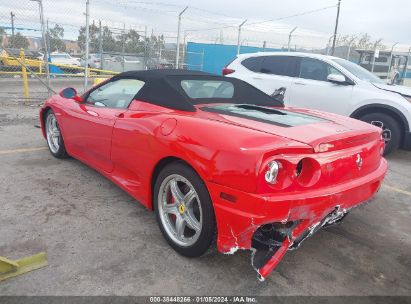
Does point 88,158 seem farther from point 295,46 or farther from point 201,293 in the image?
point 295,46

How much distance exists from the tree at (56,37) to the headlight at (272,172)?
12.1 m

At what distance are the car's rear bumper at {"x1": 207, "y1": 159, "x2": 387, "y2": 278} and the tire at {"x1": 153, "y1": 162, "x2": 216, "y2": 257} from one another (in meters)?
0.11

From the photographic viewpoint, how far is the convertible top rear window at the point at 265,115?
277cm

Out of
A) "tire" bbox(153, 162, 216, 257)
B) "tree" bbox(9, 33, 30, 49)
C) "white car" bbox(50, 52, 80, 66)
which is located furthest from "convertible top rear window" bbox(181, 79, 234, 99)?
"white car" bbox(50, 52, 80, 66)

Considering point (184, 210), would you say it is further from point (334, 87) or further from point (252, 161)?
point (334, 87)

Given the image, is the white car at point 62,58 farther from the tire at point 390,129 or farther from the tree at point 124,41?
the tire at point 390,129

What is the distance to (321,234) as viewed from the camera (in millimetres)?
3143

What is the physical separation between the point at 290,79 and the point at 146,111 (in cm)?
444

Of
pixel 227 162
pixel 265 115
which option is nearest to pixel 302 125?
pixel 265 115

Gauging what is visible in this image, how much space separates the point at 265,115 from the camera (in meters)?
2.99

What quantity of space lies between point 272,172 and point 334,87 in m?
4.69

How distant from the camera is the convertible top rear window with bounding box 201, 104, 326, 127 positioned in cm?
277

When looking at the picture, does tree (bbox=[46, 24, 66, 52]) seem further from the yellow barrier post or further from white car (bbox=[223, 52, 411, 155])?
the yellow barrier post

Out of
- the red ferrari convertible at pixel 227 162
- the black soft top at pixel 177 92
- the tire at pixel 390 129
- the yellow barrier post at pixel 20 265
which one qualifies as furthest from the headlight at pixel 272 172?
the tire at pixel 390 129
